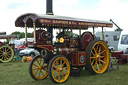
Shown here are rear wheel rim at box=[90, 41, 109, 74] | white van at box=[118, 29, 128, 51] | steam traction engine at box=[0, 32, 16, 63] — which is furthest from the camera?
steam traction engine at box=[0, 32, 16, 63]

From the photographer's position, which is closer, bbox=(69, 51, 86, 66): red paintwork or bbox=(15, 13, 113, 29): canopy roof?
bbox=(15, 13, 113, 29): canopy roof

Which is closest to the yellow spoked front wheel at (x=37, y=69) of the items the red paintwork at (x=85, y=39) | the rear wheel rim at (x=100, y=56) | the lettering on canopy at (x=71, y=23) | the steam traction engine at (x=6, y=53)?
the lettering on canopy at (x=71, y=23)

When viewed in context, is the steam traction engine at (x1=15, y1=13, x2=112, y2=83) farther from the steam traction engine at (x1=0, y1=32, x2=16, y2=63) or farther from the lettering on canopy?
the steam traction engine at (x1=0, y1=32, x2=16, y2=63)

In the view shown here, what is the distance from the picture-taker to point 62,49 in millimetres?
6152

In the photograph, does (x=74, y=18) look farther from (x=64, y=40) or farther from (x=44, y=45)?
(x=44, y=45)

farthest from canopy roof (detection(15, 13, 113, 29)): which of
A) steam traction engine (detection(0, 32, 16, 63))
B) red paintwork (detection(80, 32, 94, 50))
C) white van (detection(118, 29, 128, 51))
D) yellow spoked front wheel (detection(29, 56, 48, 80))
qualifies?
steam traction engine (detection(0, 32, 16, 63))

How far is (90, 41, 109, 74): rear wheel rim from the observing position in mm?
6754

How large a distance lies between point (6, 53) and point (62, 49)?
761cm

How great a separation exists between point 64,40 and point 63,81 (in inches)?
57.4

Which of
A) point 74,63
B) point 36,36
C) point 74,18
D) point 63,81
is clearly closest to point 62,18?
point 74,18

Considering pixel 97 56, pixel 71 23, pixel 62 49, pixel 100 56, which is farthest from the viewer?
pixel 100 56

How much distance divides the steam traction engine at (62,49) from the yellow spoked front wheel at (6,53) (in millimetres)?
6586

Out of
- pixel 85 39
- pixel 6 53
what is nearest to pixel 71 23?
pixel 85 39

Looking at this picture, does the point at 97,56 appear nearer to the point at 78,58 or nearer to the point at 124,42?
the point at 78,58
